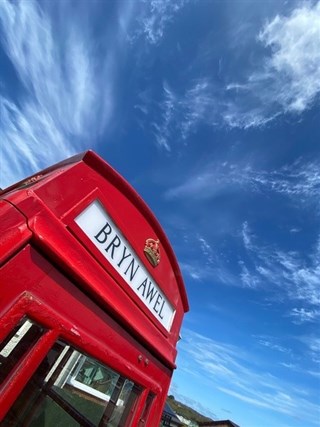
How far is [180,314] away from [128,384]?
113 cm

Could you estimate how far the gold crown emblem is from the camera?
2266 millimetres

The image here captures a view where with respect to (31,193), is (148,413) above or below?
below

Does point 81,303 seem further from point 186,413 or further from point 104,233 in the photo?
point 186,413

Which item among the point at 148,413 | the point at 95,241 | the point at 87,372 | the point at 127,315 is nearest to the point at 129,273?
the point at 127,315

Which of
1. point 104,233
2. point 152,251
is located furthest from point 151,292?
point 104,233

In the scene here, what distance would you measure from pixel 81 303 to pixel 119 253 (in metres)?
0.46

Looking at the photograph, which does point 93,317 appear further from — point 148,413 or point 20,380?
point 148,413

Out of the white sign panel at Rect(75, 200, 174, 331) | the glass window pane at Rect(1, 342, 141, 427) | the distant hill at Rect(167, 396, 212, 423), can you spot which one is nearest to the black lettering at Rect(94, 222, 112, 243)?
the white sign panel at Rect(75, 200, 174, 331)

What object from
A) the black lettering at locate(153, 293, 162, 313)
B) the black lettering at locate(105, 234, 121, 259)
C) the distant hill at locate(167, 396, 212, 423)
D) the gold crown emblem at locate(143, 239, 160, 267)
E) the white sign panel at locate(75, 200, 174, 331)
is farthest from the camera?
the distant hill at locate(167, 396, 212, 423)

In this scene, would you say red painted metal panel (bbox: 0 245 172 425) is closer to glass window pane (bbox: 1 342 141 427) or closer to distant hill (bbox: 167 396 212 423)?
glass window pane (bbox: 1 342 141 427)

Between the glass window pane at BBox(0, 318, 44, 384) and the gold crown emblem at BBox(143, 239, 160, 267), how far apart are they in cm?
104

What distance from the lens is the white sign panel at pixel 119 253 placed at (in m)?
1.74

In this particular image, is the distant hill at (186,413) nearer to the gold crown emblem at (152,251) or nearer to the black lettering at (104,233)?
the gold crown emblem at (152,251)

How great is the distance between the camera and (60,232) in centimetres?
151
